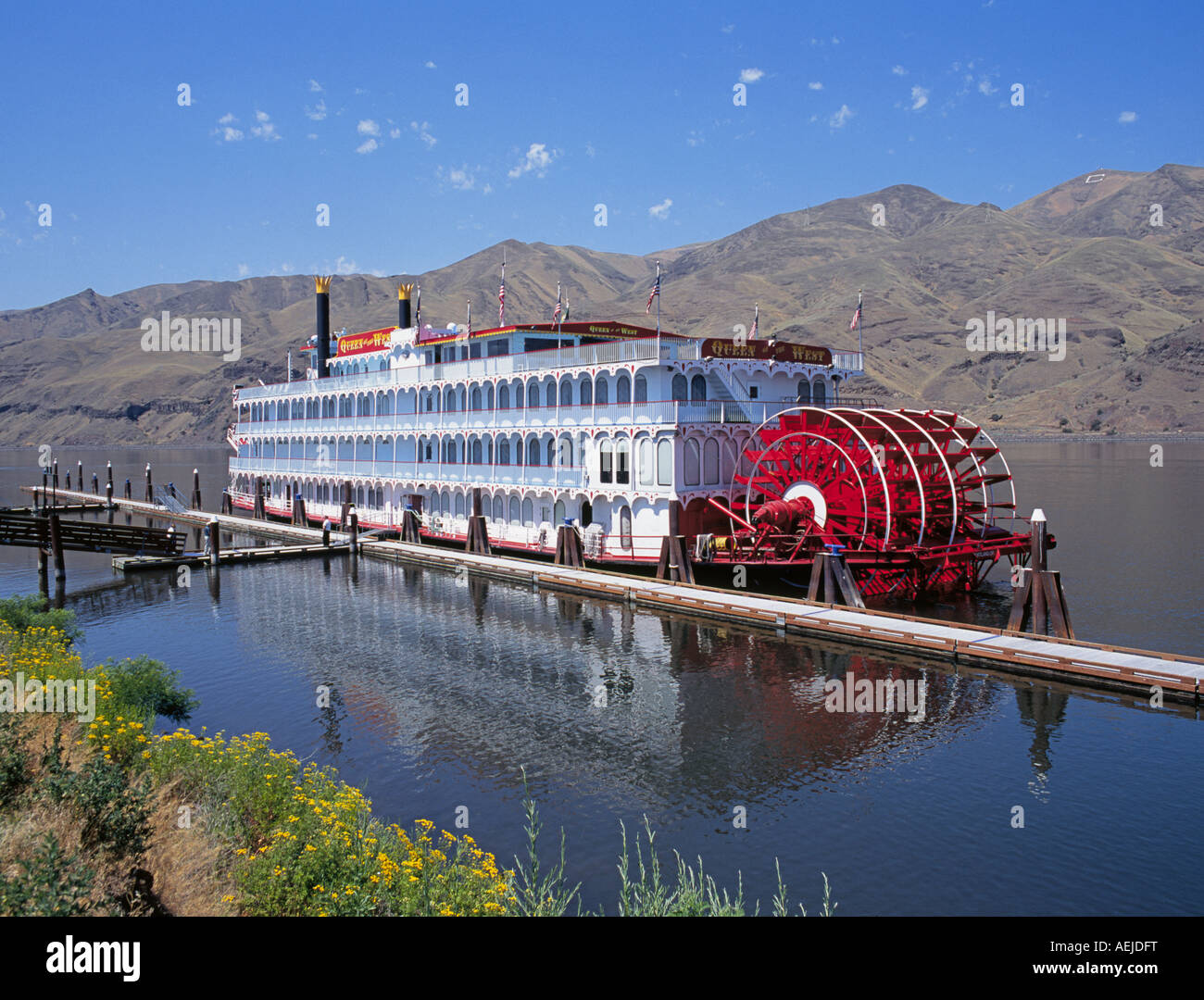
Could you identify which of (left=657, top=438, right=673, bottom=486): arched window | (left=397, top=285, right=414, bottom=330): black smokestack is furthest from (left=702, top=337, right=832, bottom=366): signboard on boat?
(left=397, top=285, right=414, bottom=330): black smokestack

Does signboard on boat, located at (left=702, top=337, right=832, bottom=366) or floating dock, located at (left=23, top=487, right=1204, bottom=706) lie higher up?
signboard on boat, located at (left=702, top=337, right=832, bottom=366)

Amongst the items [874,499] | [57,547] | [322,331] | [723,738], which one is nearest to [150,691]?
[723,738]

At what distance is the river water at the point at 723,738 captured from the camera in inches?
584

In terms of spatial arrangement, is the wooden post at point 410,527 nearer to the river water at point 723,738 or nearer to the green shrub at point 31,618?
the river water at point 723,738

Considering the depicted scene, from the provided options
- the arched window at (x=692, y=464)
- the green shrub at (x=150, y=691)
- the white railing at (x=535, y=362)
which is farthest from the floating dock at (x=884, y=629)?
the green shrub at (x=150, y=691)

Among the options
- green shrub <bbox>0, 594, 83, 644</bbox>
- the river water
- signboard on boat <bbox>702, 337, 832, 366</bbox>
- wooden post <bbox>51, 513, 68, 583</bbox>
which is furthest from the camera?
wooden post <bbox>51, 513, 68, 583</bbox>

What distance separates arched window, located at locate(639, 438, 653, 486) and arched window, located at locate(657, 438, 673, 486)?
279 millimetres

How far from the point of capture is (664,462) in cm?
3628

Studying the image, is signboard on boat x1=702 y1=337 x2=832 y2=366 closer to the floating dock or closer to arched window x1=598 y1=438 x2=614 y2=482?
arched window x1=598 y1=438 x2=614 y2=482

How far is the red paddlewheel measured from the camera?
33.8 metres

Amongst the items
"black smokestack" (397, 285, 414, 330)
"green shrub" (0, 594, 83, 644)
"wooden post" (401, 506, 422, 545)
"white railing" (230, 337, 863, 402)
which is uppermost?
"black smokestack" (397, 285, 414, 330)

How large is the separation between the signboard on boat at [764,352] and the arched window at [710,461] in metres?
3.56

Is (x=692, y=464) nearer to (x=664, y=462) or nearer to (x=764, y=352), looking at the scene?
(x=664, y=462)
